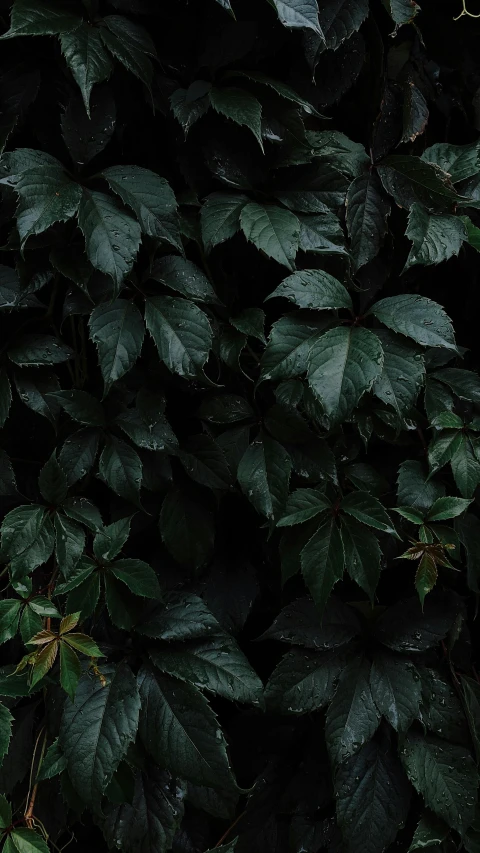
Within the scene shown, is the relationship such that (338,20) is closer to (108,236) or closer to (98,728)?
(108,236)

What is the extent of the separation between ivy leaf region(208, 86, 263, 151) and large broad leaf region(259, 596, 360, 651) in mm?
761

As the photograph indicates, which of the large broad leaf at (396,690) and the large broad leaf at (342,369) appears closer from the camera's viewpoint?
the large broad leaf at (342,369)

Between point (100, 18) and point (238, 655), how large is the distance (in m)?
1.01

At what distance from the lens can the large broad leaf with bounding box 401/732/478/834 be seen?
117 cm

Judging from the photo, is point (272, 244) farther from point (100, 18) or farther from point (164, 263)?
point (100, 18)

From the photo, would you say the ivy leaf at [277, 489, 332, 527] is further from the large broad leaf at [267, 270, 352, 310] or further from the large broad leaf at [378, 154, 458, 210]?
the large broad leaf at [378, 154, 458, 210]

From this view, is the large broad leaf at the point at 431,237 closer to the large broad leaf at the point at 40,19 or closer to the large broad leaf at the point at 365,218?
the large broad leaf at the point at 365,218

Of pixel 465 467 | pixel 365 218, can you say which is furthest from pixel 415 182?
pixel 465 467

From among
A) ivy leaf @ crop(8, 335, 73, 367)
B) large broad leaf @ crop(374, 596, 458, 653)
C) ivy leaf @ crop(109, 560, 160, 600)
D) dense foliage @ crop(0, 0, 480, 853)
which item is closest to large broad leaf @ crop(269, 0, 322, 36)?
dense foliage @ crop(0, 0, 480, 853)

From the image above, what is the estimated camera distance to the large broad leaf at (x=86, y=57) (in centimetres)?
102

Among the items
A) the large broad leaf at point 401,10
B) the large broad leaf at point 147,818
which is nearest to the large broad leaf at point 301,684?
the large broad leaf at point 147,818

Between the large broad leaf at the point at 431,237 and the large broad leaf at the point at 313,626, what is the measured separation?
0.60m

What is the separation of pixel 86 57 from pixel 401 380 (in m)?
0.66

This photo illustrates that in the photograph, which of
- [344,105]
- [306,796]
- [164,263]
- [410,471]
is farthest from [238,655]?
[344,105]
